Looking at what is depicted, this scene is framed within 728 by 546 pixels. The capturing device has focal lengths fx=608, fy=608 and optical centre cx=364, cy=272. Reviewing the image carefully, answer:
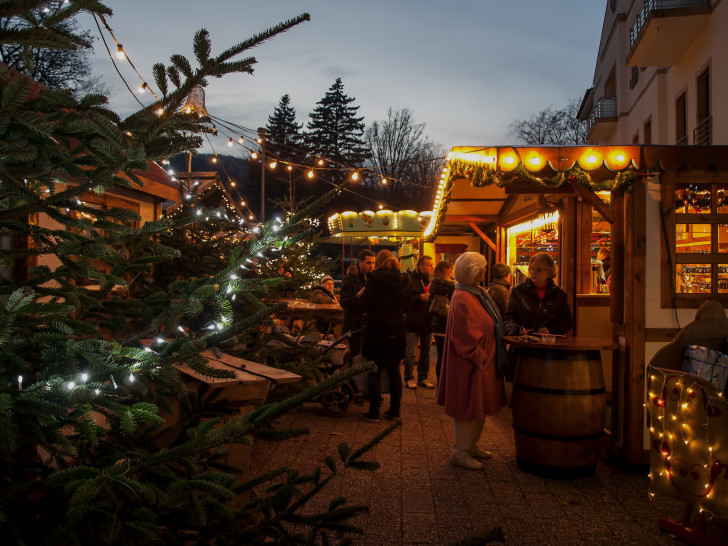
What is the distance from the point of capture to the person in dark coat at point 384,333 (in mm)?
6879

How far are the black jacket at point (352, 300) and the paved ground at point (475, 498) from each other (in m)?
1.74

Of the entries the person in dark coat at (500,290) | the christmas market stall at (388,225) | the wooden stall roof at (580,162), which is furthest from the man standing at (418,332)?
the christmas market stall at (388,225)

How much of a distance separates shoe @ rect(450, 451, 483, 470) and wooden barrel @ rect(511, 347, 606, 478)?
46 centimetres

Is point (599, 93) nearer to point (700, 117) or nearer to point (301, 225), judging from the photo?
point (700, 117)

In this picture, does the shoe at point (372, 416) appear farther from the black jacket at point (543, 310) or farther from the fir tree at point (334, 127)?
the fir tree at point (334, 127)

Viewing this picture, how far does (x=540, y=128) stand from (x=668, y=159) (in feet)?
119

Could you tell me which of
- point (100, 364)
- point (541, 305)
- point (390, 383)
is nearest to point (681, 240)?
point (541, 305)

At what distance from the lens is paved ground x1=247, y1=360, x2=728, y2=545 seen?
3.98m

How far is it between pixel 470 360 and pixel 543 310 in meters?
1.30

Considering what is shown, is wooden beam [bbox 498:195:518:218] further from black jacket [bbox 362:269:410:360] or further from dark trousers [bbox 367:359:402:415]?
dark trousers [bbox 367:359:402:415]

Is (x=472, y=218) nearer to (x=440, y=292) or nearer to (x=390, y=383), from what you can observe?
(x=440, y=292)

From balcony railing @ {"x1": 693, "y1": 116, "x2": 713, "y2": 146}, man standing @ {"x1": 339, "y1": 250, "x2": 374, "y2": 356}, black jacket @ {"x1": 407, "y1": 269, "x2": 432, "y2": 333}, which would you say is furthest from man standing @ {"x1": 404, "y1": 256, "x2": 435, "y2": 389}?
balcony railing @ {"x1": 693, "y1": 116, "x2": 713, "y2": 146}

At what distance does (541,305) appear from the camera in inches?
241

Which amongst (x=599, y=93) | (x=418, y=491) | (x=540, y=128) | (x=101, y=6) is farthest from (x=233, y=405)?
(x=540, y=128)
